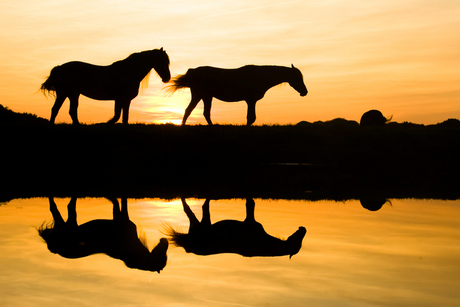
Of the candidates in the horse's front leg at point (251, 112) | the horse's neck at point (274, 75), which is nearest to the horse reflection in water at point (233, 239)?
the horse's front leg at point (251, 112)

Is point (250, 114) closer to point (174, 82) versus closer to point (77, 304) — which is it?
point (174, 82)

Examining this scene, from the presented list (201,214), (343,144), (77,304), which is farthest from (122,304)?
(343,144)

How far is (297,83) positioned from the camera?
65.9ft

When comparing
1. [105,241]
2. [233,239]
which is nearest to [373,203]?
[233,239]

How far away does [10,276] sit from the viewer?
14.8 ft

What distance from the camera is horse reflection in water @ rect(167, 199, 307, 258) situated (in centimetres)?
566

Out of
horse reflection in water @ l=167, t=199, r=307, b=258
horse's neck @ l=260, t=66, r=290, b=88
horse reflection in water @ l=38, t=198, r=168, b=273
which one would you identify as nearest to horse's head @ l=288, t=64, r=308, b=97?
horse's neck @ l=260, t=66, r=290, b=88

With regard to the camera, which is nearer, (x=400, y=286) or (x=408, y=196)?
(x=400, y=286)

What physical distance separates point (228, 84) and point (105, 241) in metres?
14.1

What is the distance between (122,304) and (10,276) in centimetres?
130

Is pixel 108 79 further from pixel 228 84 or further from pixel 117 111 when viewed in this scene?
pixel 228 84

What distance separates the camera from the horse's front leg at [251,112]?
19.2 meters

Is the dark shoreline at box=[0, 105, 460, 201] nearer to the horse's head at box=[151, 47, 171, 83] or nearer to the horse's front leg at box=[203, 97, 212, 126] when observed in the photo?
the horse's front leg at box=[203, 97, 212, 126]

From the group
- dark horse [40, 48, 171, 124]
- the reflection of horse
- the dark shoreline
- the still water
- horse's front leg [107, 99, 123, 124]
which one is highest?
dark horse [40, 48, 171, 124]
